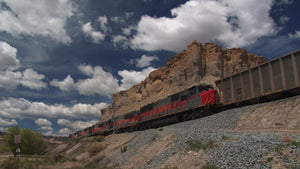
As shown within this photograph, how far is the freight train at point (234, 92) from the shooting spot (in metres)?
15.3

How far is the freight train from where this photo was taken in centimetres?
1532

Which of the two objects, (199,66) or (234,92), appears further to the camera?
(199,66)

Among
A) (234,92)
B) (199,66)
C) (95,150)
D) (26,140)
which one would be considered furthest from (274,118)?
(199,66)

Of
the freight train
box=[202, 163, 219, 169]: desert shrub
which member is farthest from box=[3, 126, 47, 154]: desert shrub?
box=[202, 163, 219, 169]: desert shrub

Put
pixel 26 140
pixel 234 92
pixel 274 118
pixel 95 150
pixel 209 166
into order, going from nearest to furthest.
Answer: pixel 209 166 < pixel 274 118 < pixel 234 92 < pixel 95 150 < pixel 26 140

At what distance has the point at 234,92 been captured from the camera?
1972cm

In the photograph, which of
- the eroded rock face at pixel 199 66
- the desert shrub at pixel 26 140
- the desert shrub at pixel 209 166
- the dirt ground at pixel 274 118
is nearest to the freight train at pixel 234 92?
the dirt ground at pixel 274 118

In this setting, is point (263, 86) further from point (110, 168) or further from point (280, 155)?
point (110, 168)

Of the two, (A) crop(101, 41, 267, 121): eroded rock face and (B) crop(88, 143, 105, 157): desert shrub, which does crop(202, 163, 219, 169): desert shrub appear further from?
(A) crop(101, 41, 267, 121): eroded rock face

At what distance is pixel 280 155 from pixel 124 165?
32.9 ft

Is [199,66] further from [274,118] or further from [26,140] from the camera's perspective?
[274,118]

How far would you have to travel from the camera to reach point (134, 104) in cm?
8350

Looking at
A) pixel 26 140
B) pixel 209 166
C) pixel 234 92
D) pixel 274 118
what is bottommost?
pixel 26 140

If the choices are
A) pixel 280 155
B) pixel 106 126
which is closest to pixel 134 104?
pixel 106 126
